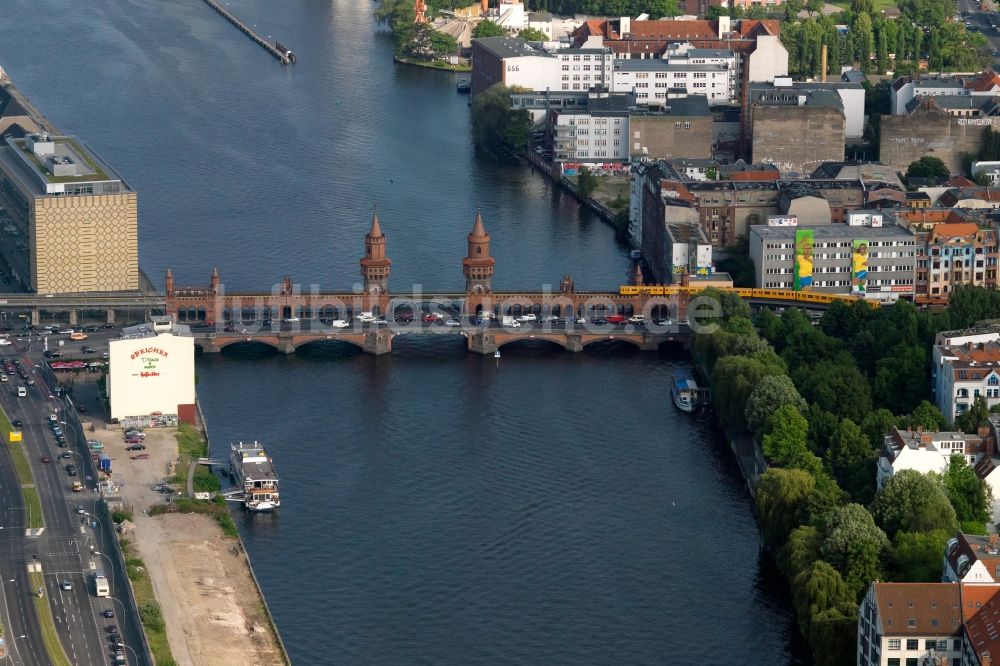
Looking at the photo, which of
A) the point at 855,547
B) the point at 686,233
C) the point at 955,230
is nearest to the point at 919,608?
the point at 855,547

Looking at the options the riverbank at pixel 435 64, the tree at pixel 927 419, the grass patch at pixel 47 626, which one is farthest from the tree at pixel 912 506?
the riverbank at pixel 435 64

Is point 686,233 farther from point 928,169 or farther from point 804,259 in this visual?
point 928,169

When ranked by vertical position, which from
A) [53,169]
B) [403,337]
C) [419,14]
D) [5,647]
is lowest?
[5,647]

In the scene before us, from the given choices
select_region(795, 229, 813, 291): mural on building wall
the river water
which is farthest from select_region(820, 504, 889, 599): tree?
select_region(795, 229, 813, 291): mural on building wall

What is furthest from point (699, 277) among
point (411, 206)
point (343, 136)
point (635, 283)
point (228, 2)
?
point (228, 2)

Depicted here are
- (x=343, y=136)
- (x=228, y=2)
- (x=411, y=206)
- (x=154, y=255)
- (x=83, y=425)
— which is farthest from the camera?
(x=228, y=2)

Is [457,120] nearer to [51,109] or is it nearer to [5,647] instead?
A: [51,109]
